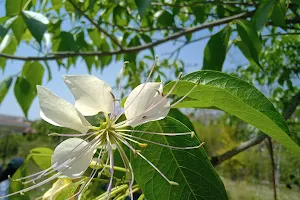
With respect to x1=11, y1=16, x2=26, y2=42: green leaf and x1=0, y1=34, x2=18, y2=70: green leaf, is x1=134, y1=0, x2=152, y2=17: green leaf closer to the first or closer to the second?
x1=11, y1=16, x2=26, y2=42: green leaf

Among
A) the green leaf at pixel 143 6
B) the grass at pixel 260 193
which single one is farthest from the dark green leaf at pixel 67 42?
the grass at pixel 260 193

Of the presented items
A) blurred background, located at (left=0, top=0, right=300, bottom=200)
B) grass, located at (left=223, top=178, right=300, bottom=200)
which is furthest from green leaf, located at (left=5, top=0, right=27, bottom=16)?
grass, located at (left=223, top=178, right=300, bottom=200)

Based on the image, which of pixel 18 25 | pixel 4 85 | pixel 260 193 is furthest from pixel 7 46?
pixel 260 193

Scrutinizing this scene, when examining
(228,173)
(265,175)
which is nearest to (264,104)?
(265,175)

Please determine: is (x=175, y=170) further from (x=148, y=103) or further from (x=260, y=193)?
(x=260, y=193)

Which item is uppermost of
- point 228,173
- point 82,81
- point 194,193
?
point 82,81

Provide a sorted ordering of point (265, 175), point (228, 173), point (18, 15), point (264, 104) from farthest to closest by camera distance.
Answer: point (228, 173), point (265, 175), point (18, 15), point (264, 104)

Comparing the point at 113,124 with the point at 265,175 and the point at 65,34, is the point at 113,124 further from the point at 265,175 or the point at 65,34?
the point at 265,175

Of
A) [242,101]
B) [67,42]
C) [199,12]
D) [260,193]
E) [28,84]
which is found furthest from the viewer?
[260,193]

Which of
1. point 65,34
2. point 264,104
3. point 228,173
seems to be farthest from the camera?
point 228,173
